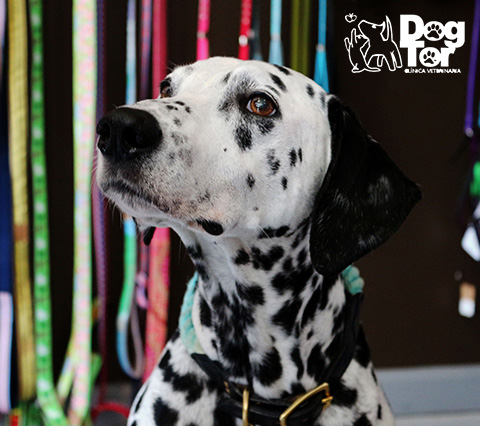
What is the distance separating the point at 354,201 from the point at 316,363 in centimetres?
36

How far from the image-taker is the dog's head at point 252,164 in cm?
87

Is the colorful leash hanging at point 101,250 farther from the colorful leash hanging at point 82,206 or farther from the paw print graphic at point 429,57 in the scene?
the paw print graphic at point 429,57

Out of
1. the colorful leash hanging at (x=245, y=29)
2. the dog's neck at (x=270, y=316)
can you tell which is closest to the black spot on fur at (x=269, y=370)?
the dog's neck at (x=270, y=316)

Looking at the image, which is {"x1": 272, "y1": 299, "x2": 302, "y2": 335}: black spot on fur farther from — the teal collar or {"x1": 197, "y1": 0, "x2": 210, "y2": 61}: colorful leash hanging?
{"x1": 197, "y1": 0, "x2": 210, "y2": 61}: colorful leash hanging

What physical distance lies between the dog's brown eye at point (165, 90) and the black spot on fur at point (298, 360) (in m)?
0.62

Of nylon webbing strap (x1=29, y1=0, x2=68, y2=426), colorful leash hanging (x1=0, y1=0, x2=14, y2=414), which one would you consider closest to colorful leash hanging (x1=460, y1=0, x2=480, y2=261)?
nylon webbing strap (x1=29, y1=0, x2=68, y2=426)

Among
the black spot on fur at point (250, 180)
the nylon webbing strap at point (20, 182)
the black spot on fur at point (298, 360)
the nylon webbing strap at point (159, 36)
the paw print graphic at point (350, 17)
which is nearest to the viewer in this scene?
the black spot on fur at point (250, 180)

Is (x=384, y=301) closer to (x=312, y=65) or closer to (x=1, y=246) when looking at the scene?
(x=312, y=65)

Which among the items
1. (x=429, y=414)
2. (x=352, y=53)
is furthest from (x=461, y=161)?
(x=429, y=414)

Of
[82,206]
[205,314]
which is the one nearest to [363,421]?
[205,314]

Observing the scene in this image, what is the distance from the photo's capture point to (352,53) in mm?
2141

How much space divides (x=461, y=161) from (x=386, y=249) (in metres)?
0.50

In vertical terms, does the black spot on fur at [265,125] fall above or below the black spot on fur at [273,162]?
above

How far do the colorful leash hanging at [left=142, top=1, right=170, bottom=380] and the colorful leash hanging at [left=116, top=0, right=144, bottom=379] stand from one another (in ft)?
0.23
